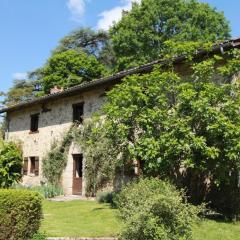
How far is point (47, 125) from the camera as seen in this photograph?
24.0m

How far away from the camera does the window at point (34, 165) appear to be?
80.4ft

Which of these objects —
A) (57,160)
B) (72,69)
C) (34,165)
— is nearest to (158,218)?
(57,160)

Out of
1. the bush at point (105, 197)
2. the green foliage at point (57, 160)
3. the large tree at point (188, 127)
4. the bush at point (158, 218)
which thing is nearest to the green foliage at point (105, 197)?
the bush at point (105, 197)

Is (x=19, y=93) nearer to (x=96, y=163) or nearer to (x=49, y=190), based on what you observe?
(x=49, y=190)

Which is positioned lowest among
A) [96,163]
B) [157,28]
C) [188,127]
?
[96,163]

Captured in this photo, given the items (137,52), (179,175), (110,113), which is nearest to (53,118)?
(110,113)

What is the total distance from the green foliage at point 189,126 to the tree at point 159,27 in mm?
20449

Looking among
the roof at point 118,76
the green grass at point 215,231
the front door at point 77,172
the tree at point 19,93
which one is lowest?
the green grass at point 215,231

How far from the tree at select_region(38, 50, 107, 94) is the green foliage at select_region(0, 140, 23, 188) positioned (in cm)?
1573

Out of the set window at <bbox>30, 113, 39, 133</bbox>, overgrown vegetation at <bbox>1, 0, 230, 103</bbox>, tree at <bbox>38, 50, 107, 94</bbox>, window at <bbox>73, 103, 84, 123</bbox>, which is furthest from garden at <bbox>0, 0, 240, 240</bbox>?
tree at <bbox>38, 50, 107, 94</bbox>

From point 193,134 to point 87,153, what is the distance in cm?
800

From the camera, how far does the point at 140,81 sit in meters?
14.7

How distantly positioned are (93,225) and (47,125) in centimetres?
1306

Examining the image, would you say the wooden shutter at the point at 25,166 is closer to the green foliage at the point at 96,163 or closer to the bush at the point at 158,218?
the green foliage at the point at 96,163
